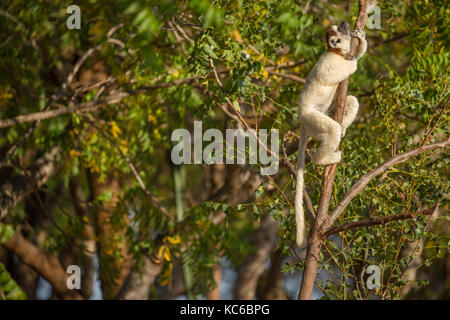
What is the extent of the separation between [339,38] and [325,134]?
0.49 m

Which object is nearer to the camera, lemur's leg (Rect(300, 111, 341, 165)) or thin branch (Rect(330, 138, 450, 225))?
thin branch (Rect(330, 138, 450, 225))

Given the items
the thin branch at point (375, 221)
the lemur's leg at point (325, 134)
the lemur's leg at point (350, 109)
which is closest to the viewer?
the thin branch at point (375, 221)

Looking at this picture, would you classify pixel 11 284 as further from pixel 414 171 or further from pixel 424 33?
pixel 424 33

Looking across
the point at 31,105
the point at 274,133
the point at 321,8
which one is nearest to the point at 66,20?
the point at 31,105

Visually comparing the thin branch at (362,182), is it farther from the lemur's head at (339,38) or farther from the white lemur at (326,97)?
the lemur's head at (339,38)

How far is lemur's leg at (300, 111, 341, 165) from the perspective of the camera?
272cm

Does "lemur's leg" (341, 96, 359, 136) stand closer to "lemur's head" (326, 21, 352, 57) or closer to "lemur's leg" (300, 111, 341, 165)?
"lemur's leg" (300, 111, 341, 165)

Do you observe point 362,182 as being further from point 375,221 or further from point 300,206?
point 300,206

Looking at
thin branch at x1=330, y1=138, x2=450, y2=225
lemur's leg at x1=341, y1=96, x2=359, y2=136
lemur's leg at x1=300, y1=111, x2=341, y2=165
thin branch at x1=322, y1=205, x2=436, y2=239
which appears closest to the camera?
thin branch at x1=322, y1=205, x2=436, y2=239

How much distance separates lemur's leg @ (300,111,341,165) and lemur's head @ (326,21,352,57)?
1.14 ft

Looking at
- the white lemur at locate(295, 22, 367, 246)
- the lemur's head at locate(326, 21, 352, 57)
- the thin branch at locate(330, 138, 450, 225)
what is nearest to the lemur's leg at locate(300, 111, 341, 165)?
the white lemur at locate(295, 22, 367, 246)

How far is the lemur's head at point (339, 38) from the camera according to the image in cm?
269

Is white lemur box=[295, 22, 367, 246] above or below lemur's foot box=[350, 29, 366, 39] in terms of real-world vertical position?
below

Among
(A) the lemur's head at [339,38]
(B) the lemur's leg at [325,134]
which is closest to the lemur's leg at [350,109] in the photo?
(B) the lemur's leg at [325,134]
